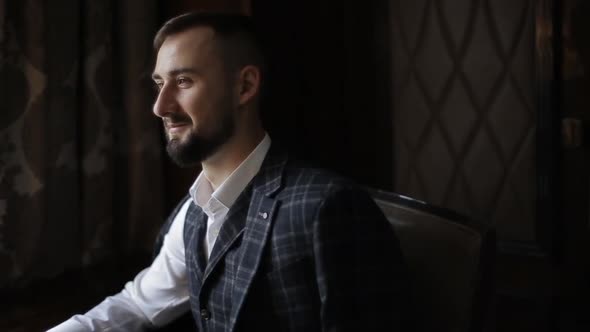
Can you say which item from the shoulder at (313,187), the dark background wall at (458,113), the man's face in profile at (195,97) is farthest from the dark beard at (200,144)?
the dark background wall at (458,113)

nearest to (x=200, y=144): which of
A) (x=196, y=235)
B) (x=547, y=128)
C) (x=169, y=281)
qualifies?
(x=196, y=235)

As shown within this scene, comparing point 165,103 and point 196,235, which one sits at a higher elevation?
point 165,103

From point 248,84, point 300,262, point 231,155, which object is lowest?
point 300,262

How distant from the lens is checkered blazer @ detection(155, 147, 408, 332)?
2.56 feet

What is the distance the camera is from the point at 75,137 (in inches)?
57.1

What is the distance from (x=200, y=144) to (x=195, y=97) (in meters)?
0.07

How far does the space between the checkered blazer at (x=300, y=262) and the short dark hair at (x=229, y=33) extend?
5.6 inches

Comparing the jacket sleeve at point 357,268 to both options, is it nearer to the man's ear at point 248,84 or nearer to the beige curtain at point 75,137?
the man's ear at point 248,84

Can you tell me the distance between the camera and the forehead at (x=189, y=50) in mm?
919

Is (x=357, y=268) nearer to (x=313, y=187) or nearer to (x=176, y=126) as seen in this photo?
(x=313, y=187)

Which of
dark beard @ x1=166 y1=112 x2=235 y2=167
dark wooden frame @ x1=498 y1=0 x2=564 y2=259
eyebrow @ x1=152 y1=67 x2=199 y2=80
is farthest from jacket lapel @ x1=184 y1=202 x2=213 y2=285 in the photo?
dark wooden frame @ x1=498 y1=0 x2=564 y2=259

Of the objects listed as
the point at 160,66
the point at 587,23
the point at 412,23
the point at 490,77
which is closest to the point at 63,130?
the point at 160,66

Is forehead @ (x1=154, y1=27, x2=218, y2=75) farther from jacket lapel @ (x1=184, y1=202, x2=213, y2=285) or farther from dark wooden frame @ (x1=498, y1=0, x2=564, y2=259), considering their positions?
dark wooden frame @ (x1=498, y1=0, x2=564, y2=259)

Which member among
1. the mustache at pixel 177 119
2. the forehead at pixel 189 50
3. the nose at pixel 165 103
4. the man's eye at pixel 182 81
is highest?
the forehead at pixel 189 50
